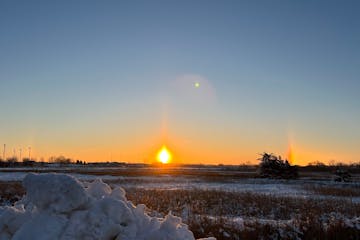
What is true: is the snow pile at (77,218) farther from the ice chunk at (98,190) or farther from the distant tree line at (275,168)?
the distant tree line at (275,168)

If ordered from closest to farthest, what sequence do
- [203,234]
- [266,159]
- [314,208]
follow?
[203,234] < [314,208] < [266,159]

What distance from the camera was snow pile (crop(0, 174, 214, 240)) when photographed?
185 inches

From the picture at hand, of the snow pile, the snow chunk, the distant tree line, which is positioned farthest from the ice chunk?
the distant tree line

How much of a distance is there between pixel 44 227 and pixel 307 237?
24.9ft

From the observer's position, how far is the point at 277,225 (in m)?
11.0

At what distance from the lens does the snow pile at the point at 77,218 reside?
4711 mm

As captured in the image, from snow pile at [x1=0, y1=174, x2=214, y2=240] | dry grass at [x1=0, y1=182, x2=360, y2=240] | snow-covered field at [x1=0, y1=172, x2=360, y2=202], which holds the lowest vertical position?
dry grass at [x1=0, y1=182, x2=360, y2=240]

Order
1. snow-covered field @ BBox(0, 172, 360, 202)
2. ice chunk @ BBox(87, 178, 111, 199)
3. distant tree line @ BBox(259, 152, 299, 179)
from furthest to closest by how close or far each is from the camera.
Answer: distant tree line @ BBox(259, 152, 299, 179), snow-covered field @ BBox(0, 172, 360, 202), ice chunk @ BBox(87, 178, 111, 199)

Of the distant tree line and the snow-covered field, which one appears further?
the distant tree line

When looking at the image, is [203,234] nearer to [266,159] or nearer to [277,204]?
[277,204]

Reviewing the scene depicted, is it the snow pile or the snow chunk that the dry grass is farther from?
the snow chunk

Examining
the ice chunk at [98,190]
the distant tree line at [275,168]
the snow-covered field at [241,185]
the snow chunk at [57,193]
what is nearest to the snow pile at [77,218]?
the snow chunk at [57,193]

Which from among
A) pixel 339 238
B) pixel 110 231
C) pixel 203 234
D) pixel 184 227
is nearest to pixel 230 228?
pixel 203 234

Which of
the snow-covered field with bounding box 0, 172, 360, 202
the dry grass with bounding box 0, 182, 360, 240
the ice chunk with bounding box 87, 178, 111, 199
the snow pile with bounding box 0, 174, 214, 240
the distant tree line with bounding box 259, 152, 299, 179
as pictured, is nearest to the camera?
the snow pile with bounding box 0, 174, 214, 240
